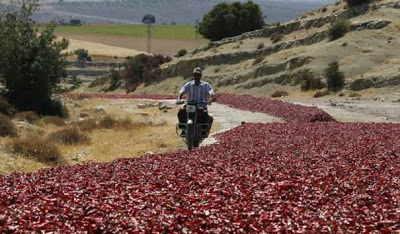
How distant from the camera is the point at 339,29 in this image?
267 ft

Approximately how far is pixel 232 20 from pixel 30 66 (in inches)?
2970

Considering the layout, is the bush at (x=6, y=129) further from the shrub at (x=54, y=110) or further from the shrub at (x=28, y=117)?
the shrub at (x=54, y=110)

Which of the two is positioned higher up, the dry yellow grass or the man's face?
the man's face

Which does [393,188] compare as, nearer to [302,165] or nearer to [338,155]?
[302,165]

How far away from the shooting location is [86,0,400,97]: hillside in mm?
69750

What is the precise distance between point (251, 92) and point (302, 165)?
60.3 metres

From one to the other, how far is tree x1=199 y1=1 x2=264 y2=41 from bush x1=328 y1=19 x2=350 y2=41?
35.8 m

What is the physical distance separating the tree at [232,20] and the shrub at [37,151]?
312 feet

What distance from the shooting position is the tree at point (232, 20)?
117125 mm

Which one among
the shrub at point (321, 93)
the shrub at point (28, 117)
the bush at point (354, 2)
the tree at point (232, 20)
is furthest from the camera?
the tree at point (232, 20)

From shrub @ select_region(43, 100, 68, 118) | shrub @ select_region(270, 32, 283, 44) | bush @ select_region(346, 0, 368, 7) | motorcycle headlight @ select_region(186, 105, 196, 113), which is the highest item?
bush @ select_region(346, 0, 368, 7)

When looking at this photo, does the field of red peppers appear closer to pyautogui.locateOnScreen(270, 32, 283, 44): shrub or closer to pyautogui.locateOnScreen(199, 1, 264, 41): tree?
pyautogui.locateOnScreen(270, 32, 283, 44): shrub

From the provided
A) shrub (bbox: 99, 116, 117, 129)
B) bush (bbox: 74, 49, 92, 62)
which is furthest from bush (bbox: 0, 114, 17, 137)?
bush (bbox: 74, 49, 92, 62)

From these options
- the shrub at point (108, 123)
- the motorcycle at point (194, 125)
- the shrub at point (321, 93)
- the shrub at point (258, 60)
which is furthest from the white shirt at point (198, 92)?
the shrub at point (258, 60)
